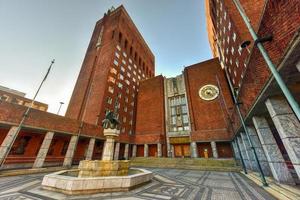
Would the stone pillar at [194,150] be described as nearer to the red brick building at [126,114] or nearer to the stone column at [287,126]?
the red brick building at [126,114]

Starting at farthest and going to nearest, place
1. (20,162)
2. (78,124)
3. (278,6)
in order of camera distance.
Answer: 1. (78,124)
2. (20,162)
3. (278,6)

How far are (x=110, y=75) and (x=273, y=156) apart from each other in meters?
29.7

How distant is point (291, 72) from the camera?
13.0ft

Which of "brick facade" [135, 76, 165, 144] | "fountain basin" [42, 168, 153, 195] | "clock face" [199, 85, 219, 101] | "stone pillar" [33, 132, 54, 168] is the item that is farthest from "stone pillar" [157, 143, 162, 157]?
"fountain basin" [42, 168, 153, 195]

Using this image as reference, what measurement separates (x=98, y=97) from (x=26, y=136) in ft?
41.8

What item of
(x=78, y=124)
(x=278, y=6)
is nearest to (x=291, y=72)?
(x=278, y=6)

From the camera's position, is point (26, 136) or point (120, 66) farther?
point (120, 66)

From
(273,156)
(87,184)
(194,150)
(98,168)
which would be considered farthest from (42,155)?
(194,150)

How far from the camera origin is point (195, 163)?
1878 centimetres

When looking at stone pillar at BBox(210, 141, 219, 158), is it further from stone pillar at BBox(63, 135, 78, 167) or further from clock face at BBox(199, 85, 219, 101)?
stone pillar at BBox(63, 135, 78, 167)

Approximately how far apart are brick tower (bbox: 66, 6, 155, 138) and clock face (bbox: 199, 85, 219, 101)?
18.8m

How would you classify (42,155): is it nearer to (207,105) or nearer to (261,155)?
(261,155)

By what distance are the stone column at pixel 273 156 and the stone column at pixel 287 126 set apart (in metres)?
2.11

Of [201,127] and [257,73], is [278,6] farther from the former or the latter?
[201,127]
